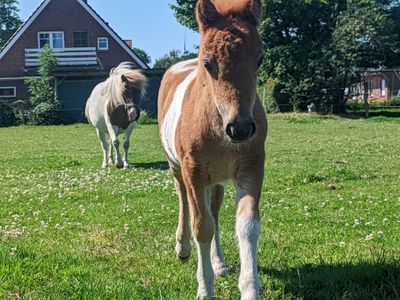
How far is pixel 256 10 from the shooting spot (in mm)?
4512

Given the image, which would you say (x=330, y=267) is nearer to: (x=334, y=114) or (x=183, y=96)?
(x=183, y=96)

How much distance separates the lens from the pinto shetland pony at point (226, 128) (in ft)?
13.3

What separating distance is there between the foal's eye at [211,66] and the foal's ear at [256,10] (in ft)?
1.80

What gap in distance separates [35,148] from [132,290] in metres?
18.7

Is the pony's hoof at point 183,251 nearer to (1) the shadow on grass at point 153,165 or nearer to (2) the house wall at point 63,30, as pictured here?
(1) the shadow on grass at point 153,165

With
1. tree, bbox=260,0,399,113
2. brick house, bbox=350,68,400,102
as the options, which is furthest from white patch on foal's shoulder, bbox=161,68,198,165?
brick house, bbox=350,68,400,102

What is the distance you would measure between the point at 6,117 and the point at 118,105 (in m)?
31.6

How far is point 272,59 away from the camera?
159ft

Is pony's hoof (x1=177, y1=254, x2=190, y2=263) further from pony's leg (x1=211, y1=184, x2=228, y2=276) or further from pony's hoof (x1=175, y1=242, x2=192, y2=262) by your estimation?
pony's leg (x1=211, y1=184, x2=228, y2=276)

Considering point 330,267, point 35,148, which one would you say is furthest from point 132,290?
point 35,148

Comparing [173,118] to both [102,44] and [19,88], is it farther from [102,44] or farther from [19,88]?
[19,88]

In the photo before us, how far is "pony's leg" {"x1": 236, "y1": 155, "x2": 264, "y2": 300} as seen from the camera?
4.00 meters

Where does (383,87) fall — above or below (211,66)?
above

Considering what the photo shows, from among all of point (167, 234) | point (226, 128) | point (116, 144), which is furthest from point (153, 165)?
point (226, 128)
